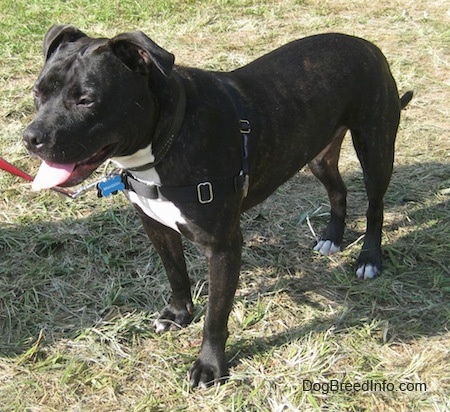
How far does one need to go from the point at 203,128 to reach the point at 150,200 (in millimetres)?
404

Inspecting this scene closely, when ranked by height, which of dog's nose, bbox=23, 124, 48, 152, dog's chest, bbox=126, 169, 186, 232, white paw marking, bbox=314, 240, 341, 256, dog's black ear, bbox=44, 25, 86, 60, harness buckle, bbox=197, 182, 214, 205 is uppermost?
dog's black ear, bbox=44, 25, 86, 60

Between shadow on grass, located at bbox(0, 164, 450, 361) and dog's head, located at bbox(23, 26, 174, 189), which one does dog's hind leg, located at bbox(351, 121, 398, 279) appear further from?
dog's head, located at bbox(23, 26, 174, 189)

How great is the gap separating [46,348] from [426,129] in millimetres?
3662

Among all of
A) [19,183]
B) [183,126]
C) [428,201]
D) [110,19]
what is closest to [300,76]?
[183,126]

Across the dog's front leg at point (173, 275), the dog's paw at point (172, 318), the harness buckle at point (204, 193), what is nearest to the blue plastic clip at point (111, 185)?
the dog's front leg at point (173, 275)

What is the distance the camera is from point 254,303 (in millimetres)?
3654

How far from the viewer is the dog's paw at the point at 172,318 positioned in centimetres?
347

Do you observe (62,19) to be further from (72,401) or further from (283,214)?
(72,401)

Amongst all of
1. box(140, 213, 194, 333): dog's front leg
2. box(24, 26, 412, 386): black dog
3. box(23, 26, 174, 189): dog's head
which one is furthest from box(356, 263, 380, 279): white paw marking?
box(23, 26, 174, 189): dog's head

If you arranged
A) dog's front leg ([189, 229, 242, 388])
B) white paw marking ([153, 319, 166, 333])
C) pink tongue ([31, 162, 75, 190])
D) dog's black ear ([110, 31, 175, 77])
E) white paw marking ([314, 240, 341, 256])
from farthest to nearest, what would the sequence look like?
1. white paw marking ([314, 240, 341, 256])
2. white paw marking ([153, 319, 166, 333])
3. dog's front leg ([189, 229, 242, 388])
4. pink tongue ([31, 162, 75, 190])
5. dog's black ear ([110, 31, 175, 77])

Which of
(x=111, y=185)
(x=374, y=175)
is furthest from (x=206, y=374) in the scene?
(x=374, y=175)

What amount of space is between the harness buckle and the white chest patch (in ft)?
0.38

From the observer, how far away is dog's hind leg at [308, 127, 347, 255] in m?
4.09

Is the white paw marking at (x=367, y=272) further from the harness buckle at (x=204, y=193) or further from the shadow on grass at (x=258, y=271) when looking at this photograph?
the harness buckle at (x=204, y=193)
